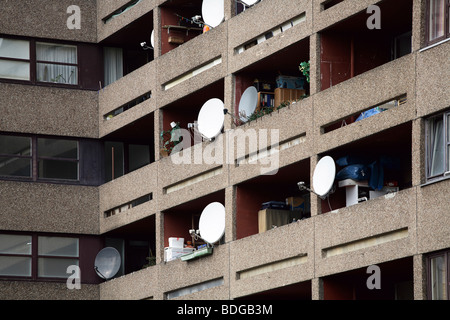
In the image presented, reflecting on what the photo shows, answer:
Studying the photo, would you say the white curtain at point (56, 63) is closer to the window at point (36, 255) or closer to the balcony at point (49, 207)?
the balcony at point (49, 207)

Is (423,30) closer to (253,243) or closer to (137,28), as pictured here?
(253,243)

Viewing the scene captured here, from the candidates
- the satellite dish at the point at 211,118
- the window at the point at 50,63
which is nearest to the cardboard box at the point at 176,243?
the satellite dish at the point at 211,118

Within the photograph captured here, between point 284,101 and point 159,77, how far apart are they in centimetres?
626

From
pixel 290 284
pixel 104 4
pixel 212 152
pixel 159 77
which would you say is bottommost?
pixel 290 284

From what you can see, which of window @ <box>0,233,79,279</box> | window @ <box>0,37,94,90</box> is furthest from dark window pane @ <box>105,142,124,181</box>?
window @ <box>0,233,79,279</box>

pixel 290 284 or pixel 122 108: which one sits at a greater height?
pixel 122 108

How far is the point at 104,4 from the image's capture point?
4784 cm

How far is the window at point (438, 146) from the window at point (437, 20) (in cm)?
190

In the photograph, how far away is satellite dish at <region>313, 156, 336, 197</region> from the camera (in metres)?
36.0

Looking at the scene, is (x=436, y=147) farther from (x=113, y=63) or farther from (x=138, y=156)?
(x=113, y=63)

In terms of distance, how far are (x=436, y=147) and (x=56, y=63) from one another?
59.4 feet

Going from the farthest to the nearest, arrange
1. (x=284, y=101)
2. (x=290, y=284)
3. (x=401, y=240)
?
(x=284, y=101)
(x=290, y=284)
(x=401, y=240)

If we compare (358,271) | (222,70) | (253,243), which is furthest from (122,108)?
(358,271)

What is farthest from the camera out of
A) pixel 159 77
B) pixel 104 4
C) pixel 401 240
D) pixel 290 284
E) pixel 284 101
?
pixel 104 4
